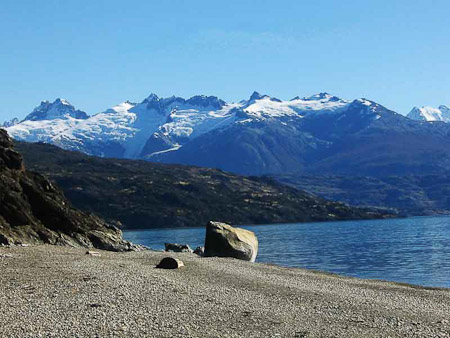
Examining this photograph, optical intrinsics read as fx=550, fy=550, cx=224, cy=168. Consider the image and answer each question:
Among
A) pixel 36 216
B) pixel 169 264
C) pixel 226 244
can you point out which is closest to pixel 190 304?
pixel 169 264

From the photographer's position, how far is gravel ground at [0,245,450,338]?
2517 cm

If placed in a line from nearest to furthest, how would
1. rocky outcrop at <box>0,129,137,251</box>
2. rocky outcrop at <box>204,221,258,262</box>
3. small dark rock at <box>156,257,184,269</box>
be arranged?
small dark rock at <box>156,257,184,269</box>, rocky outcrop at <box>0,129,137,251</box>, rocky outcrop at <box>204,221,258,262</box>

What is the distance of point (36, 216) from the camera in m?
68.1

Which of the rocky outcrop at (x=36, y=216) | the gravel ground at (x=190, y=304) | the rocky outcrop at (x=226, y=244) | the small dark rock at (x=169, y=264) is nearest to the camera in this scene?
the gravel ground at (x=190, y=304)

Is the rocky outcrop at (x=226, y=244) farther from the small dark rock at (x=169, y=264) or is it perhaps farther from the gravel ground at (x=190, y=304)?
the gravel ground at (x=190, y=304)

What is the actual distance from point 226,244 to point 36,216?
24.2 meters

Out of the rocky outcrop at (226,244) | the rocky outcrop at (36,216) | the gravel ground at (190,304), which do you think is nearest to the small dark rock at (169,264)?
the gravel ground at (190,304)

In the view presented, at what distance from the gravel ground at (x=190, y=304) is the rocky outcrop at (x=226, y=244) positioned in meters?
16.6

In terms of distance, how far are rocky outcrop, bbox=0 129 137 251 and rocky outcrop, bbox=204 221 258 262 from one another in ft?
52.9

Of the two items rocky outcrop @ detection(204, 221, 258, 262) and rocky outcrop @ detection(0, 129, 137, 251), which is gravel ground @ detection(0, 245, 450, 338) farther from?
rocky outcrop @ detection(204, 221, 258, 262)

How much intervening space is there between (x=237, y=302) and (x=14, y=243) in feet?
105

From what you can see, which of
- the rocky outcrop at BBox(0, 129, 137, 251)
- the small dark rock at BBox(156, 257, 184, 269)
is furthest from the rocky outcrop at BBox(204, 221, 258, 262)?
the small dark rock at BBox(156, 257, 184, 269)

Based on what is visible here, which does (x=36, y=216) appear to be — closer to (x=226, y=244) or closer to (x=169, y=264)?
(x=226, y=244)

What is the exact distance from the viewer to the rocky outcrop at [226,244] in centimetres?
6331
